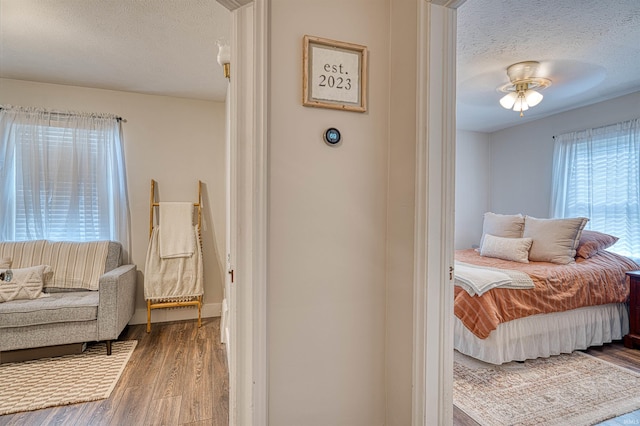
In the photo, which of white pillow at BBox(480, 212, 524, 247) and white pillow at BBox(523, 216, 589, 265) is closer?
white pillow at BBox(523, 216, 589, 265)

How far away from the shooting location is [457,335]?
99.5 inches

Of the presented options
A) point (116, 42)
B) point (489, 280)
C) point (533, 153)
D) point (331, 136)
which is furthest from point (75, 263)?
point (533, 153)

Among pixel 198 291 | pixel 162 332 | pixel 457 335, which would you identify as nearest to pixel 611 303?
pixel 457 335

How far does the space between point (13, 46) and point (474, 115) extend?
4.47 metres

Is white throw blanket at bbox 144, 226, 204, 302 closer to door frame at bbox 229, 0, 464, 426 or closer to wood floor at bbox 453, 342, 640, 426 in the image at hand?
door frame at bbox 229, 0, 464, 426

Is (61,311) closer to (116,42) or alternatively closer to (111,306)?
(111,306)

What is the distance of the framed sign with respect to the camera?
1265 millimetres

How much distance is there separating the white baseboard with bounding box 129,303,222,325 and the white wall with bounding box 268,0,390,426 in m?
2.47

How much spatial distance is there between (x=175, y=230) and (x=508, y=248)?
11.2 feet

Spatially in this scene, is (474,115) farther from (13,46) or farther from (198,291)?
(13,46)

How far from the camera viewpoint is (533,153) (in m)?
4.13

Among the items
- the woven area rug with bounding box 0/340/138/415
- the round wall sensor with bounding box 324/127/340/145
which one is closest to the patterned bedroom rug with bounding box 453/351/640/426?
the round wall sensor with bounding box 324/127/340/145

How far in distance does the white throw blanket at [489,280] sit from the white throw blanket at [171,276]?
8.16 feet

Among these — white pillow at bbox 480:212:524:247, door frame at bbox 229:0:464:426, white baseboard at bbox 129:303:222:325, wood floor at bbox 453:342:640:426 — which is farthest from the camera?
white pillow at bbox 480:212:524:247
